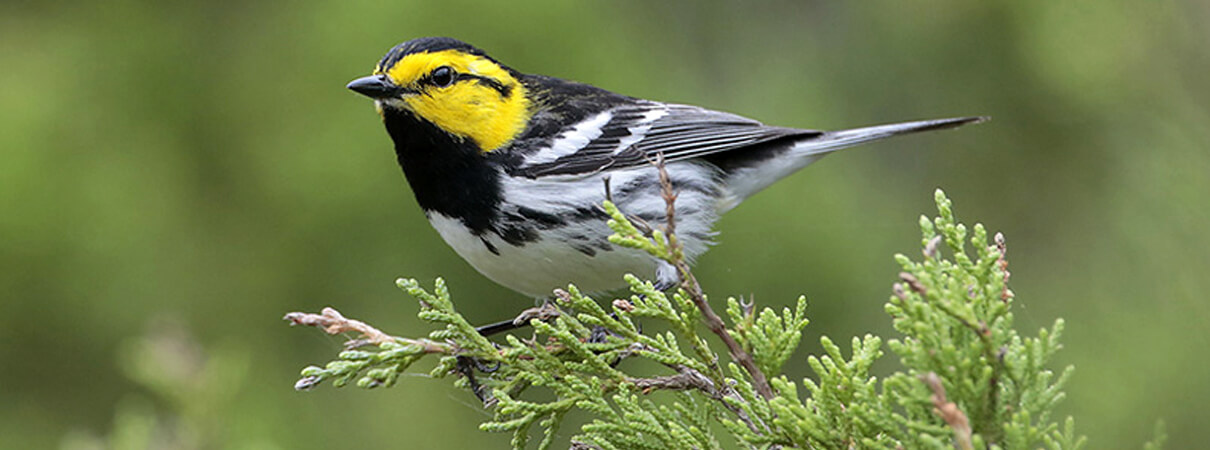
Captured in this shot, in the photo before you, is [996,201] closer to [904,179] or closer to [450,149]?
[904,179]

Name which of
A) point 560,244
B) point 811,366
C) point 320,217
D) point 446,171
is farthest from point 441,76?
point 320,217

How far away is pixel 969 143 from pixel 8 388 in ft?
13.3

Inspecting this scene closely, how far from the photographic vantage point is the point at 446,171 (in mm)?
2680

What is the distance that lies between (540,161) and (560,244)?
0.76ft

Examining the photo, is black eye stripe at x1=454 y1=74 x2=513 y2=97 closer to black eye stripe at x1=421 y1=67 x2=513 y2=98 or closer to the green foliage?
black eye stripe at x1=421 y1=67 x2=513 y2=98

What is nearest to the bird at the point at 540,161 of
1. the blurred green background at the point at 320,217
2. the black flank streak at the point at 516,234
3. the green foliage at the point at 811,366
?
the black flank streak at the point at 516,234

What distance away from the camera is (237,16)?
482cm

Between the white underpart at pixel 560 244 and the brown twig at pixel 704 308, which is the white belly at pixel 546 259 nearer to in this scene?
the white underpart at pixel 560 244

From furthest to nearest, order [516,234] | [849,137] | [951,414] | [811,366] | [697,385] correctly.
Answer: [849,137] → [516,234] → [697,385] → [811,366] → [951,414]

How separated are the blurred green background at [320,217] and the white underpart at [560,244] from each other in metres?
1.50

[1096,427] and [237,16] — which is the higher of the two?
[237,16]

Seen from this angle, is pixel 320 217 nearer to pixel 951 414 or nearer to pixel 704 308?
pixel 704 308

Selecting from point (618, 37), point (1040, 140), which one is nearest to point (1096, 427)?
point (1040, 140)

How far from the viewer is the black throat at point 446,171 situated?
2648mm
